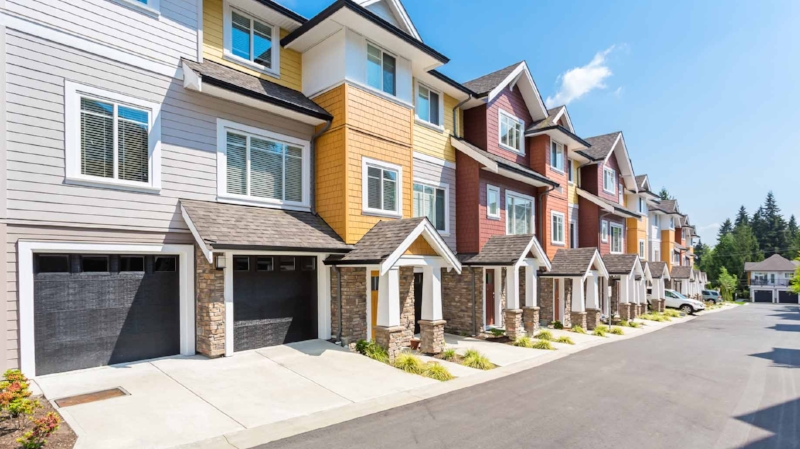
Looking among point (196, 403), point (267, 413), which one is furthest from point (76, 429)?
point (267, 413)

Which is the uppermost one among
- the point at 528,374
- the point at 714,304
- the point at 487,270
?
the point at 487,270

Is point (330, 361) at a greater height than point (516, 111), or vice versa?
point (516, 111)

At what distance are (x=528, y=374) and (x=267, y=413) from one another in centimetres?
662

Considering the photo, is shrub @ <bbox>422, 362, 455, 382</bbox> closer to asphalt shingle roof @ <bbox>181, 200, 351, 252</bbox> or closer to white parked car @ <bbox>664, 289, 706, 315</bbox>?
asphalt shingle roof @ <bbox>181, 200, 351, 252</bbox>

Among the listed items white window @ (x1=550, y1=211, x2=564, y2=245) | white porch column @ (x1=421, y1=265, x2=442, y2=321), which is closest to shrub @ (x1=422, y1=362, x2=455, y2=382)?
white porch column @ (x1=421, y1=265, x2=442, y2=321)

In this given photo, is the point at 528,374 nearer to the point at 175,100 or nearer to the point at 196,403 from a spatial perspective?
the point at 196,403

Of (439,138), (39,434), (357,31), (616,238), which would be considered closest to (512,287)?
(439,138)

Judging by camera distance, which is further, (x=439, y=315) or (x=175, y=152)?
(x=439, y=315)

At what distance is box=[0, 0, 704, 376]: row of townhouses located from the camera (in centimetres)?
855

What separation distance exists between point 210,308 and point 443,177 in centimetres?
1005

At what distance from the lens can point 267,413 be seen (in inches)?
293

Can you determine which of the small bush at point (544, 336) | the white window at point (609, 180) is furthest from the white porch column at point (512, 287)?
the white window at point (609, 180)

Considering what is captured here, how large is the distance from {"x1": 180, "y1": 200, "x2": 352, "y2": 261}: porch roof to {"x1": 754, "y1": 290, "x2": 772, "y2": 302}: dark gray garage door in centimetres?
7868

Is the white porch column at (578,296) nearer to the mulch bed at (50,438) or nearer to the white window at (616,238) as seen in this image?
the white window at (616,238)
